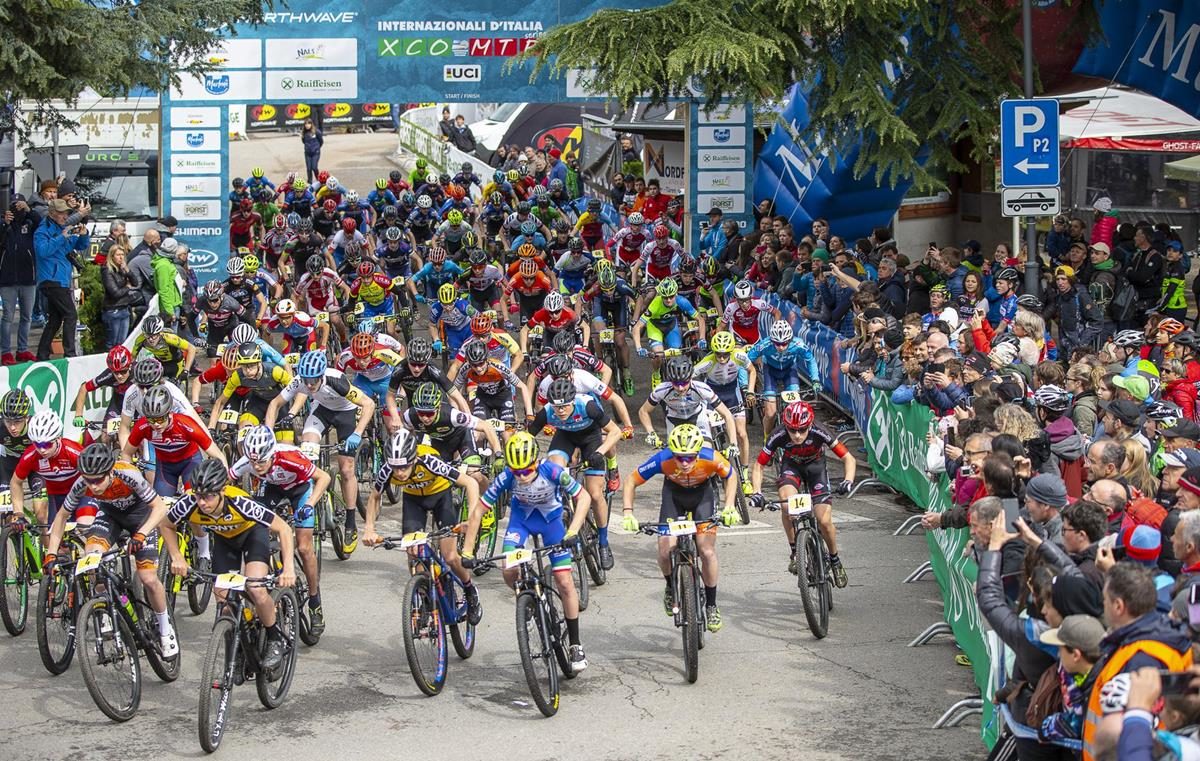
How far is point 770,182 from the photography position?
28219 millimetres

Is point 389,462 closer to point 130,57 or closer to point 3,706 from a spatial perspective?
point 3,706

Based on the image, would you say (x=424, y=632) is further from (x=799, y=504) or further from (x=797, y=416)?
(x=797, y=416)

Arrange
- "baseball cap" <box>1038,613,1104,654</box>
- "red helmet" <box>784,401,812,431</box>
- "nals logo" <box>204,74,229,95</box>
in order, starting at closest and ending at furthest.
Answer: "baseball cap" <box>1038,613,1104,654</box>, "red helmet" <box>784,401,812,431</box>, "nals logo" <box>204,74,229,95</box>

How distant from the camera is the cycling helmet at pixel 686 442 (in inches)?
446

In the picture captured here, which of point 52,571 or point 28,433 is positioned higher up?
point 28,433

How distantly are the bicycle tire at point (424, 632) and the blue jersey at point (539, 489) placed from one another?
82 cm

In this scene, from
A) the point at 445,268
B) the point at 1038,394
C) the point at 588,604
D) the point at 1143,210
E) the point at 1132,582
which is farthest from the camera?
the point at 1143,210

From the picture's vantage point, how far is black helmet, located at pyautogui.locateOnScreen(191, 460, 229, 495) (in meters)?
10.2

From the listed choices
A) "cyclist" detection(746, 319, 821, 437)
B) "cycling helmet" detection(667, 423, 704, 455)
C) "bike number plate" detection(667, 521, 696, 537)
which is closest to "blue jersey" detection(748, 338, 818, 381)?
"cyclist" detection(746, 319, 821, 437)

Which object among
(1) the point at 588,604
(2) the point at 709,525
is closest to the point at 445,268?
(1) the point at 588,604

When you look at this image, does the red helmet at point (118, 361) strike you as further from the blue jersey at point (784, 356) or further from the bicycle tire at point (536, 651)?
the blue jersey at point (784, 356)

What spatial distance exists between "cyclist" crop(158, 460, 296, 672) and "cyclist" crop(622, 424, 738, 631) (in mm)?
2326

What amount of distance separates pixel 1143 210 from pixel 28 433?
76.2 feet

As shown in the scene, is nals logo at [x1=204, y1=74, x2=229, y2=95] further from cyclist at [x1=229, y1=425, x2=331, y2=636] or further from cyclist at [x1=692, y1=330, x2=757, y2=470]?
cyclist at [x1=229, y1=425, x2=331, y2=636]
